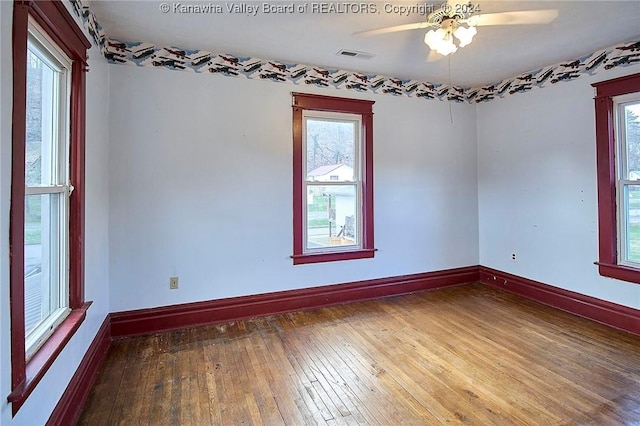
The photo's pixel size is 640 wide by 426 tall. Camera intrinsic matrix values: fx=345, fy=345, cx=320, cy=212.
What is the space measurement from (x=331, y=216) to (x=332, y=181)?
1.29ft

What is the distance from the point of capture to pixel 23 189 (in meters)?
1.36

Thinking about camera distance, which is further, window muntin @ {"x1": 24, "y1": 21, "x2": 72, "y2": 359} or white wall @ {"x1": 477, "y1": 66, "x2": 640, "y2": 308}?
white wall @ {"x1": 477, "y1": 66, "x2": 640, "y2": 308}

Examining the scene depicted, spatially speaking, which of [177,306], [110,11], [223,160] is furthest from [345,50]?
[177,306]

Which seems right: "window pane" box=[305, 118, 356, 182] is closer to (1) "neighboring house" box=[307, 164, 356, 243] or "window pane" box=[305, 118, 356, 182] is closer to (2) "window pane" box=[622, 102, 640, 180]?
(1) "neighboring house" box=[307, 164, 356, 243]

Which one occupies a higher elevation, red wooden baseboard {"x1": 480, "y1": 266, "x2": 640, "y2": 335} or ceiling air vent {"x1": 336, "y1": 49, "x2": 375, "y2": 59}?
ceiling air vent {"x1": 336, "y1": 49, "x2": 375, "y2": 59}

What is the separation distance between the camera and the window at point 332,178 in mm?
3617

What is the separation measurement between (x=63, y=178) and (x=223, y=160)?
1.44 metres

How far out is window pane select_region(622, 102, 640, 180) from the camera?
3.04 metres

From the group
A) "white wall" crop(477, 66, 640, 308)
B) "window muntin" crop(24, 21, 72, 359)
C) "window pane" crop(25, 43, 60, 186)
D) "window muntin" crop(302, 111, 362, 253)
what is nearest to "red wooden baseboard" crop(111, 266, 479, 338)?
"window muntin" crop(302, 111, 362, 253)

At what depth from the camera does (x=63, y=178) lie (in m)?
1.99

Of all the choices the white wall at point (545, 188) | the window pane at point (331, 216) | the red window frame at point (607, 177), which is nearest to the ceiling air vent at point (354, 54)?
the window pane at point (331, 216)

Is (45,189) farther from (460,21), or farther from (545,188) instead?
(545,188)

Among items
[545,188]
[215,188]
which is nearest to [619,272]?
[545,188]

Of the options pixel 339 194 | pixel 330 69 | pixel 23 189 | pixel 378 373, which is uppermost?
pixel 330 69
